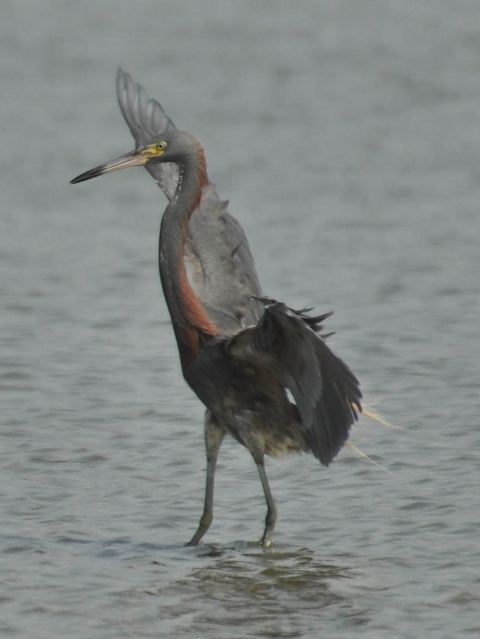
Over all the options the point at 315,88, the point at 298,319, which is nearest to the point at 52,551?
the point at 298,319

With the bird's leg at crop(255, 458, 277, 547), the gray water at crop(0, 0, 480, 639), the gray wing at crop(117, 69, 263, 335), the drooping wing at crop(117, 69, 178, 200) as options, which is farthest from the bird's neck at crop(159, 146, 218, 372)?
the drooping wing at crop(117, 69, 178, 200)

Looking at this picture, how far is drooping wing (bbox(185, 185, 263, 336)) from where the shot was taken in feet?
26.8

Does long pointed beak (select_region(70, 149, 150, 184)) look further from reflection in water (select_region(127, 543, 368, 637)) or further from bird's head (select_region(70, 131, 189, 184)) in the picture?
reflection in water (select_region(127, 543, 368, 637))

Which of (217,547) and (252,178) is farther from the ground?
(252,178)

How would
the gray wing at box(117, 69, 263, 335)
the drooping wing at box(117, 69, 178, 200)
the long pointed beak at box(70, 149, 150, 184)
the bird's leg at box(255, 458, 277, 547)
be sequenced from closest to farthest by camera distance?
the bird's leg at box(255, 458, 277, 547)
the long pointed beak at box(70, 149, 150, 184)
the gray wing at box(117, 69, 263, 335)
the drooping wing at box(117, 69, 178, 200)

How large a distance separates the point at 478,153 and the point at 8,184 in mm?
4563

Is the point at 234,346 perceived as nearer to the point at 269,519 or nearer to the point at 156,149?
the point at 269,519

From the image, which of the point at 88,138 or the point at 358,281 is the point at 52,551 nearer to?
the point at 358,281

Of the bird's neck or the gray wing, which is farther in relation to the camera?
the gray wing

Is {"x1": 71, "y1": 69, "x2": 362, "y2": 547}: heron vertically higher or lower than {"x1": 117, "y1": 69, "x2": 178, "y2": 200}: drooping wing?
lower

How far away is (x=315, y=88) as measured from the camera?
1936cm

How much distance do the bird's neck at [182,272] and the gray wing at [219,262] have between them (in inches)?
10.2

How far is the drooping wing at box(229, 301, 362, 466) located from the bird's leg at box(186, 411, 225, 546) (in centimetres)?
52

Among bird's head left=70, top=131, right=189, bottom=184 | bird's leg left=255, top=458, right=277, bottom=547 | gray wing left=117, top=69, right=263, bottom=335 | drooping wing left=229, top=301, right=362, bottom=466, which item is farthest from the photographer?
gray wing left=117, top=69, right=263, bottom=335
